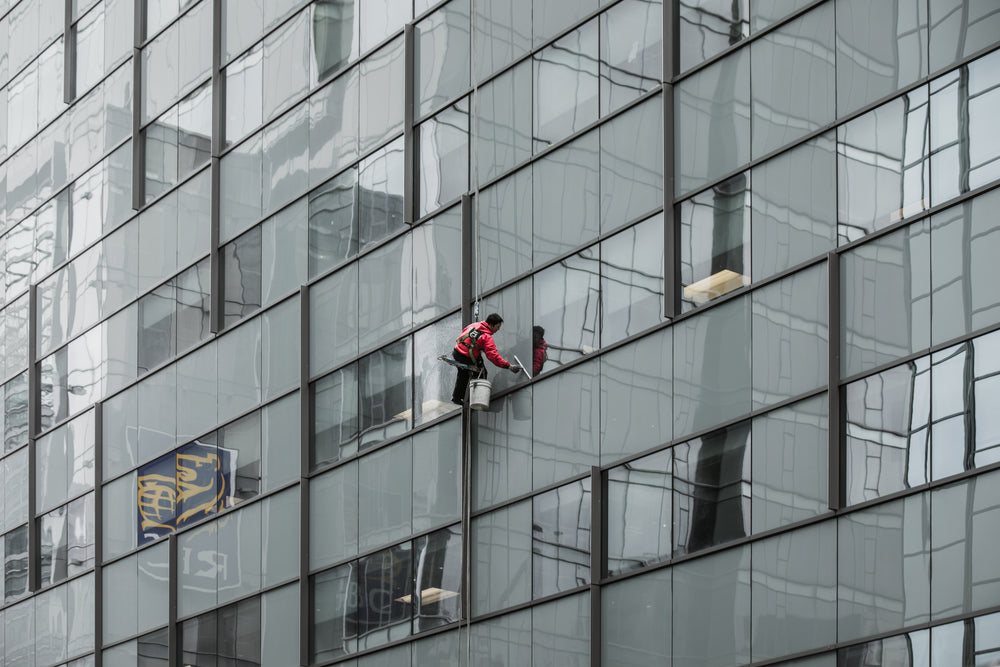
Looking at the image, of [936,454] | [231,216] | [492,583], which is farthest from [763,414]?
[231,216]

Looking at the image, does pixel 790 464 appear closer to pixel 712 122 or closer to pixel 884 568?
pixel 884 568

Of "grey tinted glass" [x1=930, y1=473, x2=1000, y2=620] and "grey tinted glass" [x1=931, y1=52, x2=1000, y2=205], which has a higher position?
"grey tinted glass" [x1=931, y1=52, x2=1000, y2=205]

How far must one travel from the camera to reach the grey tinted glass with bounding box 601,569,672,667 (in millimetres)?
26625

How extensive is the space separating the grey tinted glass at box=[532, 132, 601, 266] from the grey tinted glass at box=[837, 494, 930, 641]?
7.81m

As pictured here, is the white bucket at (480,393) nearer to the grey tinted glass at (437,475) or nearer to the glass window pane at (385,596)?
the grey tinted glass at (437,475)

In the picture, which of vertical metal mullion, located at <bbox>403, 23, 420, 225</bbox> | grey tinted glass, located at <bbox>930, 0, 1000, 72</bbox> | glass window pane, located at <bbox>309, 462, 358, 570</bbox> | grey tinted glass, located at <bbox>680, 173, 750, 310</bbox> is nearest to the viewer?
grey tinted glass, located at <bbox>930, 0, 1000, 72</bbox>

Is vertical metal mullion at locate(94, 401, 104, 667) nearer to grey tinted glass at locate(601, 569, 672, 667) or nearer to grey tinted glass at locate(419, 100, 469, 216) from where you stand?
grey tinted glass at locate(419, 100, 469, 216)

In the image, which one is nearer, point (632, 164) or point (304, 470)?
point (632, 164)

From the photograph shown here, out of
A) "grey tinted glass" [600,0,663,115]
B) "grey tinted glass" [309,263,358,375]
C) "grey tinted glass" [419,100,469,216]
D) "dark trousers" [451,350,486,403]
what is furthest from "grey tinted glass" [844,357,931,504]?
"grey tinted glass" [309,263,358,375]

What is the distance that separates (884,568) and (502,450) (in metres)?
8.84

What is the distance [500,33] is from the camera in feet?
104

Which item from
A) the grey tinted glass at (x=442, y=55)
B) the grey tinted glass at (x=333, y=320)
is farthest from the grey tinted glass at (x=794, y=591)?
the grey tinted glass at (x=333, y=320)

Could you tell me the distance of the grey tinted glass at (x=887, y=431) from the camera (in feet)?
76.5

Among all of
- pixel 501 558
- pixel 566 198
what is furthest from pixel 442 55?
pixel 501 558
